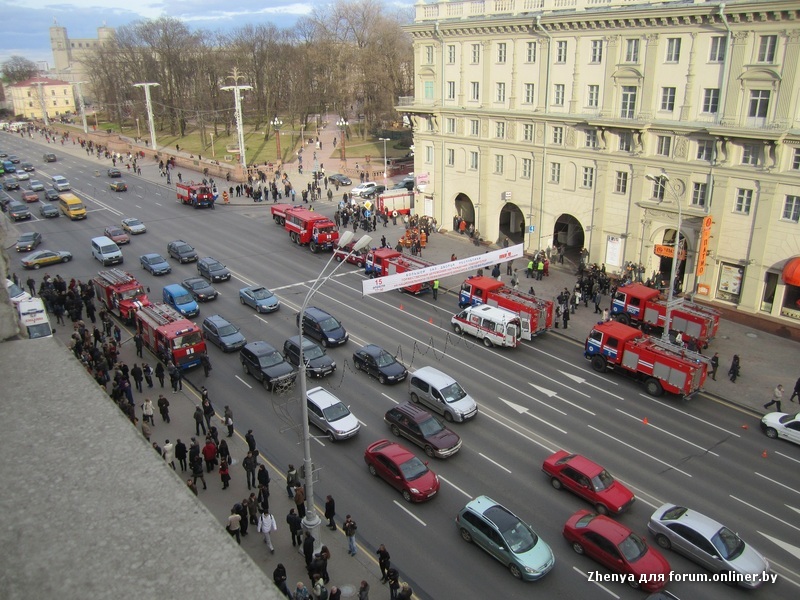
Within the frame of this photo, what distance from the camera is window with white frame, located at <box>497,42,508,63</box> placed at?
154ft

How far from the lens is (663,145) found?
3891 cm

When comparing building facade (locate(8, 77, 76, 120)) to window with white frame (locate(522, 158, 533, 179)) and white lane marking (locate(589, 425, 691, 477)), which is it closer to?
window with white frame (locate(522, 158, 533, 179))

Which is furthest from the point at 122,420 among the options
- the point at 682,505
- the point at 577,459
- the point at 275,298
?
the point at 275,298

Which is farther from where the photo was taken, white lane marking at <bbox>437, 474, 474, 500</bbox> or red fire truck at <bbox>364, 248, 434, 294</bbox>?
red fire truck at <bbox>364, 248, 434, 294</bbox>

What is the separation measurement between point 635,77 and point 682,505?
28.2 m

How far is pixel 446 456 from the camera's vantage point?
2305 cm

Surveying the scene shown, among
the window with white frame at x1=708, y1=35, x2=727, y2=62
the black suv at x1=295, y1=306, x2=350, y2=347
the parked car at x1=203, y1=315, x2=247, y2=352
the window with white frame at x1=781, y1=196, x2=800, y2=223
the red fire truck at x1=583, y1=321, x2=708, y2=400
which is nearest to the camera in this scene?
the red fire truck at x1=583, y1=321, x2=708, y2=400

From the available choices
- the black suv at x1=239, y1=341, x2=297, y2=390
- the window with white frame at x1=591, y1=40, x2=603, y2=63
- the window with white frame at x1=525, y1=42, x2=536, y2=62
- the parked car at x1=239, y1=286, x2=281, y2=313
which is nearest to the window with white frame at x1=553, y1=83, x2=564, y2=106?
the window with white frame at x1=525, y1=42, x2=536, y2=62

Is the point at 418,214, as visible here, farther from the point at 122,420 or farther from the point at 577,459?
the point at 122,420

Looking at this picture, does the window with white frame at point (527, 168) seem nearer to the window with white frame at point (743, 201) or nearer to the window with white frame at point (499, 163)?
the window with white frame at point (499, 163)

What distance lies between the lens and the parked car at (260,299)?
36.6m

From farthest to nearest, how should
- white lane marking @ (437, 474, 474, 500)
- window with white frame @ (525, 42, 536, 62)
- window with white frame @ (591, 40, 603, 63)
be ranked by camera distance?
window with white frame @ (525, 42, 536, 62), window with white frame @ (591, 40, 603, 63), white lane marking @ (437, 474, 474, 500)

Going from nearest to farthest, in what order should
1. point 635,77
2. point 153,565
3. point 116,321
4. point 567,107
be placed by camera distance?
1. point 153,565
2. point 116,321
3. point 635,77
4. point 567,107

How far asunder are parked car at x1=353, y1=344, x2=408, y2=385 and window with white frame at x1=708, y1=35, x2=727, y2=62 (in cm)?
2498
